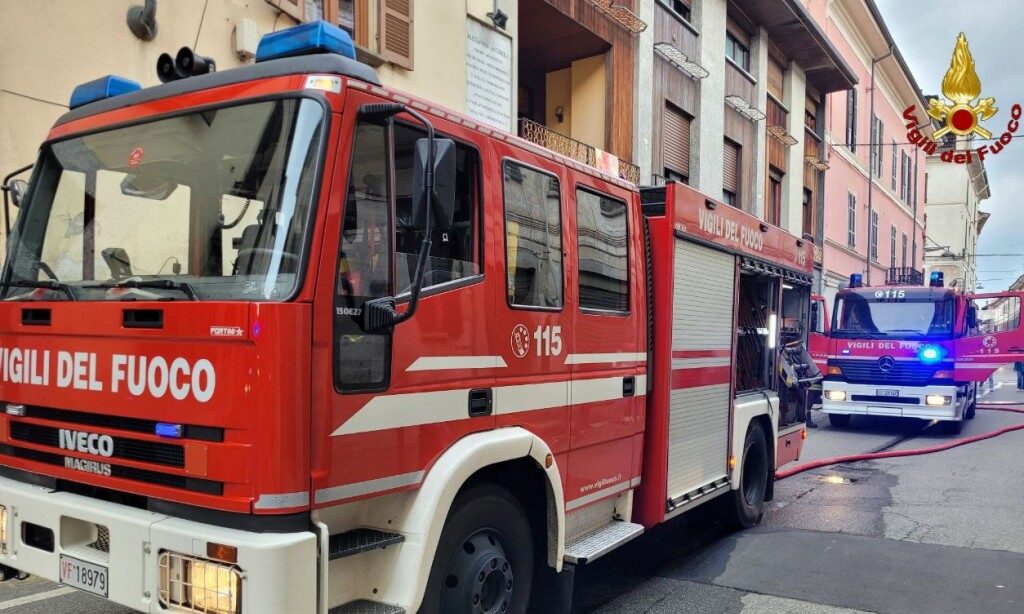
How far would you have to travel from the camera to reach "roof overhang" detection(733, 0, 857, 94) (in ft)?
67.2

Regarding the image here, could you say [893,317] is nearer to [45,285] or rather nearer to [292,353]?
[292,353]

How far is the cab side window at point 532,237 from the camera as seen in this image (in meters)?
3.96

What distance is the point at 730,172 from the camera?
19984mm

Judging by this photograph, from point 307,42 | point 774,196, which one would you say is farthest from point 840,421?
point 307,42

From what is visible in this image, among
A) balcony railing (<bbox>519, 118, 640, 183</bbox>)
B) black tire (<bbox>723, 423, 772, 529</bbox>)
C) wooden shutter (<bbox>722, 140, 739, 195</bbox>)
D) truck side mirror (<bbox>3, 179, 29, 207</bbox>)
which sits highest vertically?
wooden shutter (<bbox>722, 140, 739, 195</bbox>)

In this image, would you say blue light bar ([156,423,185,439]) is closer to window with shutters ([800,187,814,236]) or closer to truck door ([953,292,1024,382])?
truck door ([953,292,1024,382])

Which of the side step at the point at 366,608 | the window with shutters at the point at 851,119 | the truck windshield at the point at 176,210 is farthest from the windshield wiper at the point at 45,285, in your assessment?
the window with shutters at the point at 851,119

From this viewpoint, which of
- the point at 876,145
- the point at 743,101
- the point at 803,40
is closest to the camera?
the point at 743,101

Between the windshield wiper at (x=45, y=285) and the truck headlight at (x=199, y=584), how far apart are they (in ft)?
3.87

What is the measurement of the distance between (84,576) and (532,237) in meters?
2.40

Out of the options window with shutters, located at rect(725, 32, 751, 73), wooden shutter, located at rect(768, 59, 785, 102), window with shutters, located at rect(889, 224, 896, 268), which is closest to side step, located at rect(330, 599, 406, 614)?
window with shutters, located at rect(725, 32, 751, 73)

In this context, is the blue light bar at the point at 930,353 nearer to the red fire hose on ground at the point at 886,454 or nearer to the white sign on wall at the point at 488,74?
the red fire hose on ground at the point at 886,454

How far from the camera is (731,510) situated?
6594 millimetres

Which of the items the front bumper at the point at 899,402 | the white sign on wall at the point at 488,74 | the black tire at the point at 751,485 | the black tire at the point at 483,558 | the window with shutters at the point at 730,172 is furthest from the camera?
the window with shutters at the point at 730,172
